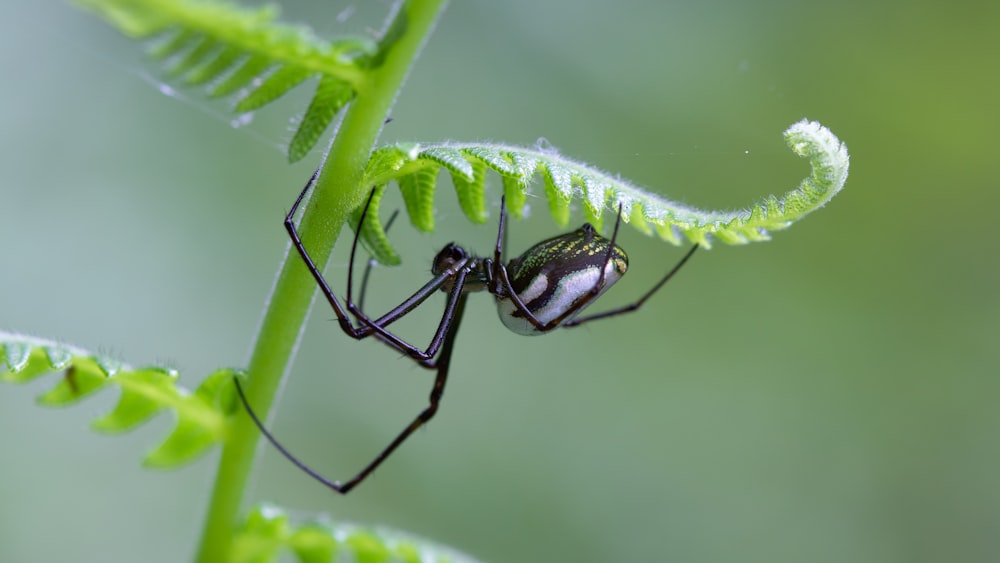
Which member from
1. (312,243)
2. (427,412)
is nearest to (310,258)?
(312,243)

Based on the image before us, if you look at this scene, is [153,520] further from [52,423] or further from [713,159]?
[713,159]

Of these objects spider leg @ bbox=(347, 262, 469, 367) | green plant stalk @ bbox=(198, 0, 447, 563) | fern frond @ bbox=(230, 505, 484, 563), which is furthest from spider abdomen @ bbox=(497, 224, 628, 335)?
green plant stalk @ bbox=(198, 0, 447, 563)

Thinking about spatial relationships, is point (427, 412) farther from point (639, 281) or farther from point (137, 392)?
point (639, 281)

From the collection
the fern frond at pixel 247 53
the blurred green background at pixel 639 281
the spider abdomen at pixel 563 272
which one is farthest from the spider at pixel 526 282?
the blurred green background at pixel 639 281

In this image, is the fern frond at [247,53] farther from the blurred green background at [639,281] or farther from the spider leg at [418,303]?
the blurred green background at [639,281]

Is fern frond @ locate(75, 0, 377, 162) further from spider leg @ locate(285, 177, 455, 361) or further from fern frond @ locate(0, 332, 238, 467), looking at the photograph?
spider leg @ locate(285, 177, 455, 361)
